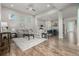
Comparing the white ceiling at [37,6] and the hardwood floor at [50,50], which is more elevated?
the white ceiling at [37,6]

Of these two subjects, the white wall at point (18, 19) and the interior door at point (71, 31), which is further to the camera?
the interior door at point (71, 31)

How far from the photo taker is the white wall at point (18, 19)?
295cm

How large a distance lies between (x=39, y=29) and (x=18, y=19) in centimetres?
63

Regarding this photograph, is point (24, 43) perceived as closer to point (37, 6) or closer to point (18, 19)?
point (18, 19)

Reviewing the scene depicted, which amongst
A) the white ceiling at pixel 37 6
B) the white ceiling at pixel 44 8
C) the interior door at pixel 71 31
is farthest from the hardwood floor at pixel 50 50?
the white ceiling at pixel 37 6

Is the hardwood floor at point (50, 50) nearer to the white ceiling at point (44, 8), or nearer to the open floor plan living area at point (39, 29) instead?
the open floor plan living area at point (39, 29)

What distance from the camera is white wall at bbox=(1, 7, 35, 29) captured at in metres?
2.95

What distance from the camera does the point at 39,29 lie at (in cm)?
314

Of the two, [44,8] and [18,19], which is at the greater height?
[44,8]

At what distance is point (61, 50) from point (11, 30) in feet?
4.70

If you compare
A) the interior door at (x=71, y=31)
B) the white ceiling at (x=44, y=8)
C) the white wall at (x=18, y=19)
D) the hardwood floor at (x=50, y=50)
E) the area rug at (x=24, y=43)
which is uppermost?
the white ceiling at (x=44, y=8)

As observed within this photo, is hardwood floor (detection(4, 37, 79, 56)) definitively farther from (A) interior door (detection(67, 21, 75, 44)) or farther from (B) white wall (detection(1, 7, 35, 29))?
(B) white wall (detection(1, 7, 35, 29))

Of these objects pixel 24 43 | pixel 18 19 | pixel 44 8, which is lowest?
pixel 24 43

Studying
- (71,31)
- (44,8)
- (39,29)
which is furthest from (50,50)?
(44,8)
